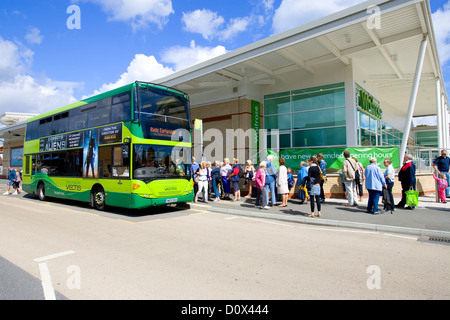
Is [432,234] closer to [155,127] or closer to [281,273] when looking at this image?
[281,273]

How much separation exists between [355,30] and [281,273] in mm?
11415

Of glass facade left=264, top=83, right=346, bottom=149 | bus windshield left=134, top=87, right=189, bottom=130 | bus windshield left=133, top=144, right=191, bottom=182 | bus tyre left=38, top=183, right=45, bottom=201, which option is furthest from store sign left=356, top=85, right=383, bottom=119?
bus tyre left=38, top=183, right=45, bottom=201

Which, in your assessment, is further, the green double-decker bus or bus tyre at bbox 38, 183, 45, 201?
bus tyre at bbox 38, 183, 45, 201

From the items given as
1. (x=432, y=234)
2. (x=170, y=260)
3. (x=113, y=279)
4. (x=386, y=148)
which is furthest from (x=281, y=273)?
(x=386, y=148)

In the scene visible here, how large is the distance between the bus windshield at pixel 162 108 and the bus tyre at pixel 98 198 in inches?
126

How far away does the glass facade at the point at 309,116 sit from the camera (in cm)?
1538

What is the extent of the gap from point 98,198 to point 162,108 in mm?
Result: 3982

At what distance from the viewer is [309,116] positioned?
54.1 ft

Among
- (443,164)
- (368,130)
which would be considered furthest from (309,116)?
(443,164)

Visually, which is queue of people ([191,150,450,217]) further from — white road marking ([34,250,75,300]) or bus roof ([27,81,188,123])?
white road marking ([34,250,75,300])

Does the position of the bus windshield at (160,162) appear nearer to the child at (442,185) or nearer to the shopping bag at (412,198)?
the shopping bag at (412,198)

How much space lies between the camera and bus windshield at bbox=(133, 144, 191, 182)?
8.59 m

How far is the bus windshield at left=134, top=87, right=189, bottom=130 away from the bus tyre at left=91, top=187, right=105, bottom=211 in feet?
10.5

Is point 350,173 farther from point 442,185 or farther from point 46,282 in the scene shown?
point 46,282
